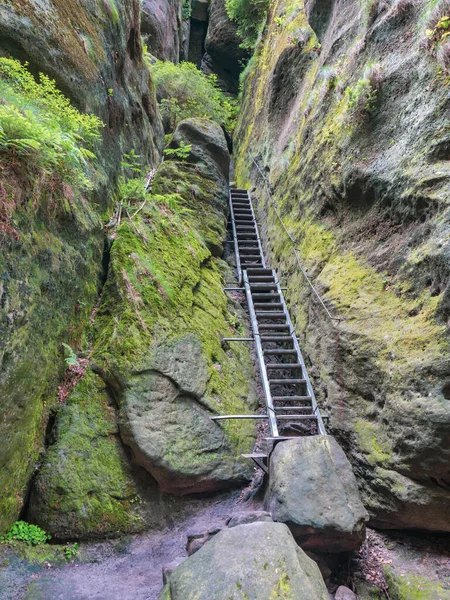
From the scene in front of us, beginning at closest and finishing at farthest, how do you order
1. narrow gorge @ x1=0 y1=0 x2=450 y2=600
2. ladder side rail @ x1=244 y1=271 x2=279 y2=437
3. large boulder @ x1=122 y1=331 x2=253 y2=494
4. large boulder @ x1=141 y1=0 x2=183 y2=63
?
narrow gorge @ x1=0 y1=0 x2=450 y2=600
large boulder @ x1=122 y1=331 x2=253 y2=494
ladder side rail @ x1=244 y1=271 x2=279 y2=437
large boulder @ x1=141 y1=0 x2=183 y2=63

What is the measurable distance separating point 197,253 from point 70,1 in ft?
17.0

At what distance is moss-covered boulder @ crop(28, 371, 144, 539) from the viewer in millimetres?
4012

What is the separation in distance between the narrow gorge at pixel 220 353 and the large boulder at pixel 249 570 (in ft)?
0.06

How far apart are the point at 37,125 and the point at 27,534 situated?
4311 mm

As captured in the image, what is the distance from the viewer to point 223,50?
22.8 m

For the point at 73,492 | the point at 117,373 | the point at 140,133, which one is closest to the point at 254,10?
the point at 140,133

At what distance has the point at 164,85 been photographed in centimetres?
1666

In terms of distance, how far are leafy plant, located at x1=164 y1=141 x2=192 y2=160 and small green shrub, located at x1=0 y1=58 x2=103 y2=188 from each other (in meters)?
4.58

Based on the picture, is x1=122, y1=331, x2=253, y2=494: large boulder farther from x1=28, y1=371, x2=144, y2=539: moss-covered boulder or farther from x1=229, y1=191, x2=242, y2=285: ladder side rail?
x1=229, y1=191, x2=242, y2=285: ladder side rail

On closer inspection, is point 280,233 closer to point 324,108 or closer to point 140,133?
point 324,108

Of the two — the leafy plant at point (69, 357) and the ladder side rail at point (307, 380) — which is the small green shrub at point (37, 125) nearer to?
the leafy plant at point (69, 357)

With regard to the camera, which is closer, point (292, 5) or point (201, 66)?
point (292, 5)

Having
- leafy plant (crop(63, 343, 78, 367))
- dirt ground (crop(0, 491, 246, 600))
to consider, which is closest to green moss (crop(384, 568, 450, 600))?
dirt ground (crop(0, 491, 246, 600))

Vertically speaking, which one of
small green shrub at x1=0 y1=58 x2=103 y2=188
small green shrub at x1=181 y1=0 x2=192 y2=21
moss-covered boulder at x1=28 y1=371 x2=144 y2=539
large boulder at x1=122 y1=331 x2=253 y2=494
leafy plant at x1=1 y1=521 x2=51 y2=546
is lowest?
leafy plant at x1=1 y1=521 x2=51 y2=546
